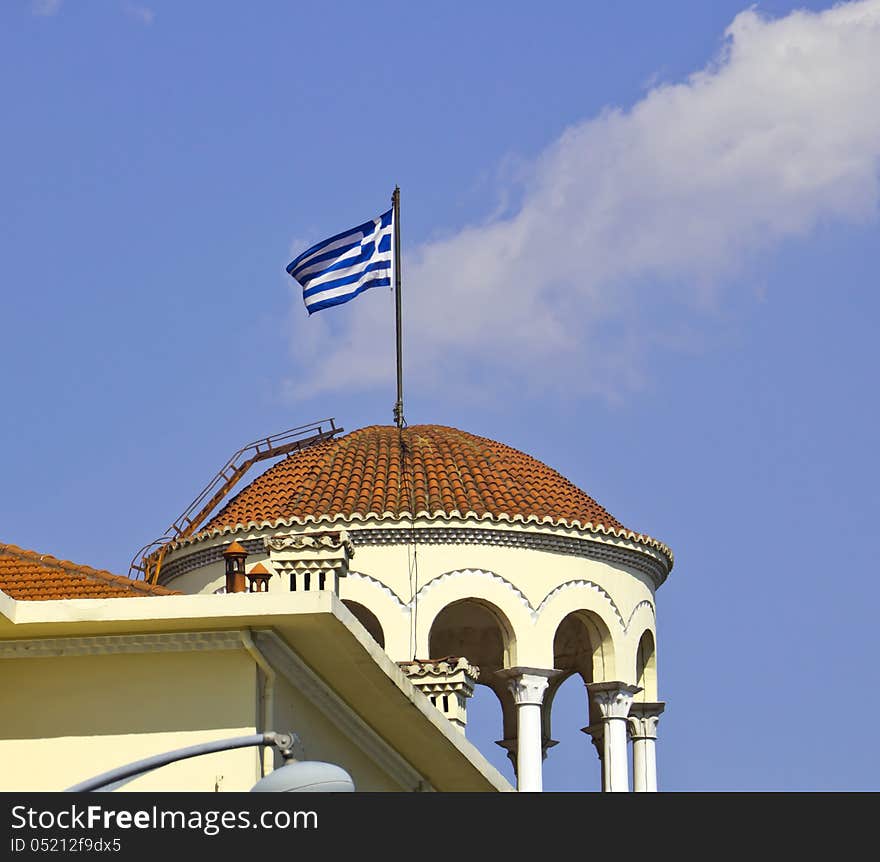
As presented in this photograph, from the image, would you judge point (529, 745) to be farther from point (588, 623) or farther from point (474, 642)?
point (474, 642)

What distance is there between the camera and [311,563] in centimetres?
2409

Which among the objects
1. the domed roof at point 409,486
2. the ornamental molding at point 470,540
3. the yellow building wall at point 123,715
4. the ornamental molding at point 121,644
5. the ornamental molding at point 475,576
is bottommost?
the yellow building wall at point 123,715

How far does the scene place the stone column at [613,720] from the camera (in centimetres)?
3875

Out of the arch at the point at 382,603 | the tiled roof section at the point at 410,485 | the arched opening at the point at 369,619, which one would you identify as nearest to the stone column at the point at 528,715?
the arch at the point at 382,603

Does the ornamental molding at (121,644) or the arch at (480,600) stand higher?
the arch at (480,600)

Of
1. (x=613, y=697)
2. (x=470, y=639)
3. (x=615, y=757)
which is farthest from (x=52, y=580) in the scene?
(x=470, y=639)

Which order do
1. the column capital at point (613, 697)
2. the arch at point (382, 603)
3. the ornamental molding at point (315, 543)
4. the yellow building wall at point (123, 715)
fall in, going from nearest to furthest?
1. the yellow building wall at point (123, 715)
2. the ornamental molding at point (315, 543)
3. the arch at point (382, 603)
4. the column capital at point (613, 697)

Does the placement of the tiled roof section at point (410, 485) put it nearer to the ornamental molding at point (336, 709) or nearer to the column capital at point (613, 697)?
the column capital at point (613, 697)

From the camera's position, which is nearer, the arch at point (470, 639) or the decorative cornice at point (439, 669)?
the decorative cornice at point (439, 669)

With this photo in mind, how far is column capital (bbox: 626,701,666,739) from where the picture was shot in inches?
1574

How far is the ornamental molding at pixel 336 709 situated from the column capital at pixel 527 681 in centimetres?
827

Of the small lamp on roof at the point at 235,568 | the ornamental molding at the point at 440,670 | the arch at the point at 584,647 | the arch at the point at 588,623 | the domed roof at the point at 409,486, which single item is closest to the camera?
the small lamp on roof at the point at 235,568

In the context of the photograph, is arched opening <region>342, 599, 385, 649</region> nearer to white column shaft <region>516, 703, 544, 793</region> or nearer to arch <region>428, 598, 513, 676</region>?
white column shaft <region>516, 703, 544, 793</region>

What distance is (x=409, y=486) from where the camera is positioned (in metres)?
37.8
